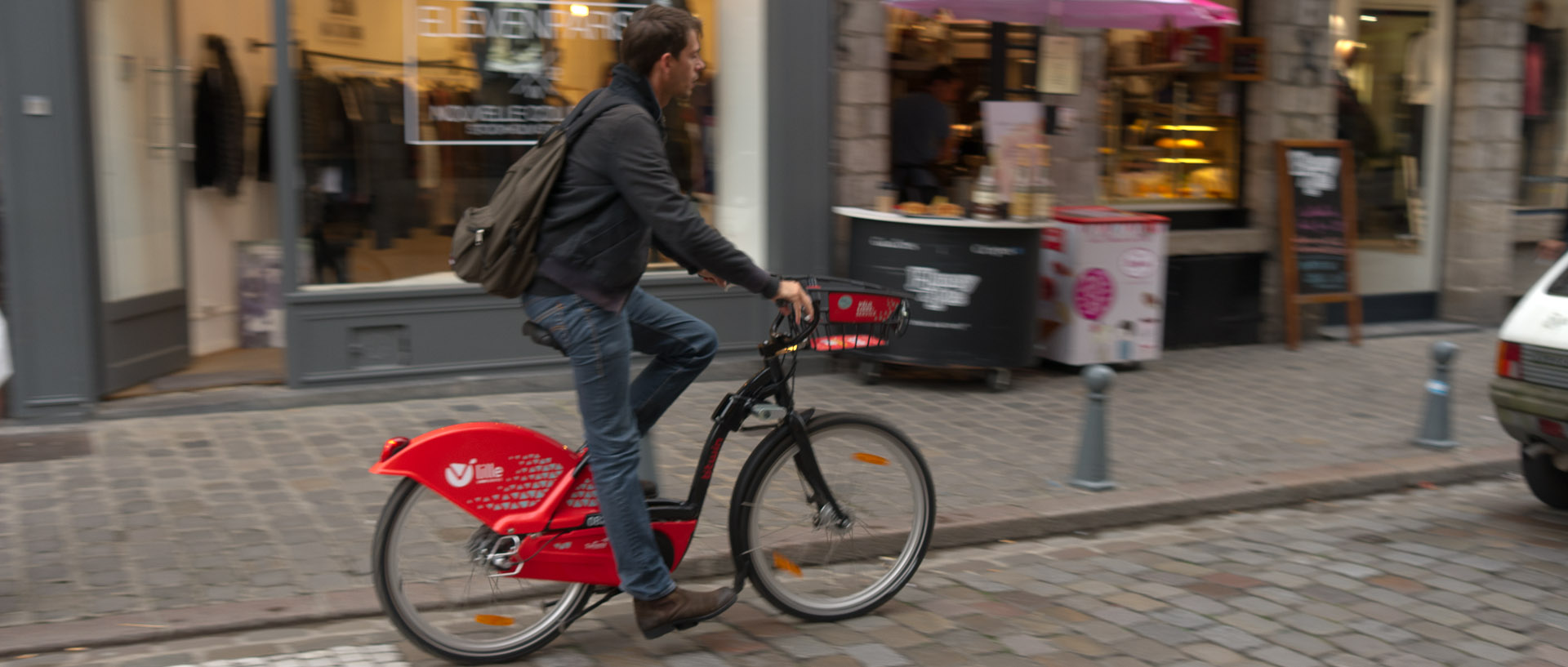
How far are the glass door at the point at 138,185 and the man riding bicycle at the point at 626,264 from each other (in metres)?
4.29

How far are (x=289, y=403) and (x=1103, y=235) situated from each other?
16.2 ft

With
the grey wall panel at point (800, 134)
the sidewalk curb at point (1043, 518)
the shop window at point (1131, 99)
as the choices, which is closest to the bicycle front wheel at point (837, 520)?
the sidewalk curb at point (1043, 518)

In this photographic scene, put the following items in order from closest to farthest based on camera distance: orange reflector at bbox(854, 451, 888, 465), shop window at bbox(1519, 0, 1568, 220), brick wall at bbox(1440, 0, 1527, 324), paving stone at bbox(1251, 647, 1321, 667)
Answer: paving stone at bbox(1251, 647, 1321, 667) < orange reflector at bbox(854, 451, 888, 465) < brick wall at bbox(1440, 0, 1527, 324) < shop window at bbox(1519, 0, 1568, 220)

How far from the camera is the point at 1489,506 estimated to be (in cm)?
618

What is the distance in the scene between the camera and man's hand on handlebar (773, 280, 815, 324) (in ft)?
12.7

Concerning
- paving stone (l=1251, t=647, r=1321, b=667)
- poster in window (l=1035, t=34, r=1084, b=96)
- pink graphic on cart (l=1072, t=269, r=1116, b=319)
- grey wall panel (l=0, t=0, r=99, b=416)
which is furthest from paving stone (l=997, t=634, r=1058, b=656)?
poster in window (l=1035, t=34, r=1084, b=96)

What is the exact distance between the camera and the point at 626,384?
153 inches

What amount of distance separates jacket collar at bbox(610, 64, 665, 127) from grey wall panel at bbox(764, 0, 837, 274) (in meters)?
4.56

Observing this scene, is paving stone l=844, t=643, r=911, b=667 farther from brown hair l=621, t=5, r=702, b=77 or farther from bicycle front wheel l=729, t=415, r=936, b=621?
brown hair l=621, t=5, r=702, b=77

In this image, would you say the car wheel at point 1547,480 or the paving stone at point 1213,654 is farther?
the car wheel at point 1547,480

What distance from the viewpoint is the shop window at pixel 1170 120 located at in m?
9.97

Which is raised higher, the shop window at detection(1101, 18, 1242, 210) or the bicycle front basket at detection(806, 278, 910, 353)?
the shop window at detection(1101, 18, 1242, 210)

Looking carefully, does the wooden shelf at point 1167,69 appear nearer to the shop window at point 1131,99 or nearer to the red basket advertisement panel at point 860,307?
the shop window at point 1131,99

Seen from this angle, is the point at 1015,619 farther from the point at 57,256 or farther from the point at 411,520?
the point at 57,256
